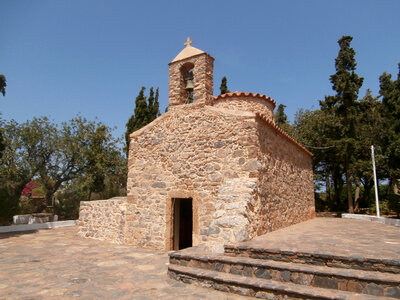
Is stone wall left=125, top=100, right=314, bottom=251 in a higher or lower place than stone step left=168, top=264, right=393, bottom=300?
higher

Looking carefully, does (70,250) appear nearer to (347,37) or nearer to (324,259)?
(324,259)

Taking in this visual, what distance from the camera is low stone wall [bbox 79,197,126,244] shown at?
920 cm

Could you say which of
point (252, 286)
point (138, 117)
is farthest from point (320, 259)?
point (138, 117)

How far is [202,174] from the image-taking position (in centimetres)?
741

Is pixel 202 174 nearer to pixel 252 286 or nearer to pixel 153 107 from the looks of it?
pixel 252 286

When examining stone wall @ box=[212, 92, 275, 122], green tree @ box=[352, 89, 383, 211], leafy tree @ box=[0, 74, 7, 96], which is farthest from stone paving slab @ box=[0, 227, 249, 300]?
green tree @ box=[352, 89, 383, 211]

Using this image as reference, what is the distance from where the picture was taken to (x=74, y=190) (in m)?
21.1

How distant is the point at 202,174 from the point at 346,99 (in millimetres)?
14515

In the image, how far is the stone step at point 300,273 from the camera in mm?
3568

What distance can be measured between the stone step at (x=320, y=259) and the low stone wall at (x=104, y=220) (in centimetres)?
518

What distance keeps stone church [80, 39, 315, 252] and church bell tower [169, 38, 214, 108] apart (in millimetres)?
30

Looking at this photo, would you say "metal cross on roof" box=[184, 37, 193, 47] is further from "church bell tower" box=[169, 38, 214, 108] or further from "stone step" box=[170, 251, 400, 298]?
"stone step" box=[170, 251, 400, 298]

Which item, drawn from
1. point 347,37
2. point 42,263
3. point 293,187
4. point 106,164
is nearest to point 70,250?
point 42,263

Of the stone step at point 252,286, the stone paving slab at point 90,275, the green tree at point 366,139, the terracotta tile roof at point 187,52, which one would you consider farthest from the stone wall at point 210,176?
the green tree at point 366,139
